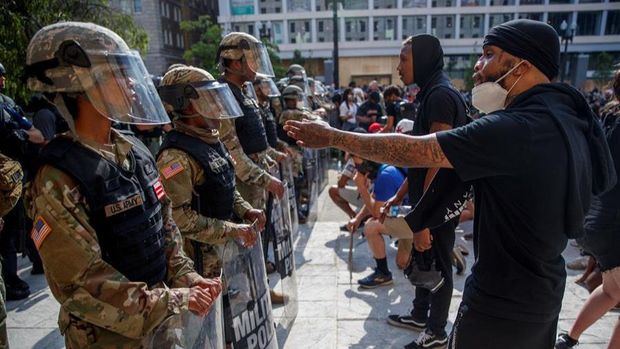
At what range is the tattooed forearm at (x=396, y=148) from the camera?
169 cm

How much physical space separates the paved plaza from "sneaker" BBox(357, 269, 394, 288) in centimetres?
6

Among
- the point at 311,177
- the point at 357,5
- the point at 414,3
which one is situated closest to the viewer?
the point at 311,177

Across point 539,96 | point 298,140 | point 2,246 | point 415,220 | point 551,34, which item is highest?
point 551,34

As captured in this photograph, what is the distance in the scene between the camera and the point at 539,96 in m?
1.65

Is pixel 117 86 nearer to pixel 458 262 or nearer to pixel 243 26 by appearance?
pixel 458 262

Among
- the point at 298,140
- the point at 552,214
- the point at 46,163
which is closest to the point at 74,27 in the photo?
the point at 46,163

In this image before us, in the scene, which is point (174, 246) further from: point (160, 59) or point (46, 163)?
point (160, 59)

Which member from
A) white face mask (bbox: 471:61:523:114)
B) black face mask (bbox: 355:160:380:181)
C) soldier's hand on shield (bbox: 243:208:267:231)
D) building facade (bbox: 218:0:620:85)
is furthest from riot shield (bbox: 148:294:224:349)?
building facade (bbox: 218:0:620:85)

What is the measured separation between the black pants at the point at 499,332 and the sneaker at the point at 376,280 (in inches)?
99.1

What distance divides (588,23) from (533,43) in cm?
5878

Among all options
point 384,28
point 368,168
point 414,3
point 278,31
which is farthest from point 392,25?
point 368,168

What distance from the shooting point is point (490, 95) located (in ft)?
6.27

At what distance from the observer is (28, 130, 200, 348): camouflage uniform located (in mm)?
1507

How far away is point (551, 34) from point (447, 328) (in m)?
2.70
